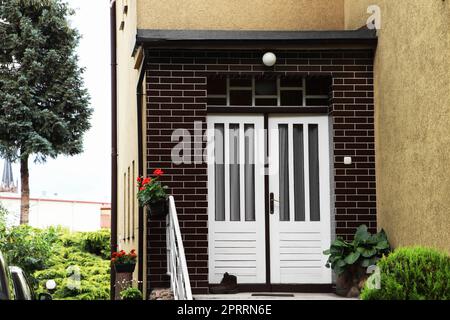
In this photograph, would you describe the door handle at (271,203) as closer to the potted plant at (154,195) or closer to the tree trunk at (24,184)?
the potted plant at (154,195)

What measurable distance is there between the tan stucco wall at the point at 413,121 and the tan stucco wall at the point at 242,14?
Answer: 100 centimetres

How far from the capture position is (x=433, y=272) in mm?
9484

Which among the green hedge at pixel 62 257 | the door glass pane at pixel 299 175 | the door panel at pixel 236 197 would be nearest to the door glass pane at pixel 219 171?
the door panel at pixel 236 197

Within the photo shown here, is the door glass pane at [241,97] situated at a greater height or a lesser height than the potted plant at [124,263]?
greater

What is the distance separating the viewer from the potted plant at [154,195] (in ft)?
41.5

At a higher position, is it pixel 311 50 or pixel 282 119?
pixel 311 50

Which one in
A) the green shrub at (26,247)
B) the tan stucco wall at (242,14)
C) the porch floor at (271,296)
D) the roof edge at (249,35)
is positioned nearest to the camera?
the porch floor at (271,296)

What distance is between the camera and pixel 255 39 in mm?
13094

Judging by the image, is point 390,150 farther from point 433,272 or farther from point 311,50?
point 433,272

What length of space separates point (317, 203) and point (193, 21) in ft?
10.2

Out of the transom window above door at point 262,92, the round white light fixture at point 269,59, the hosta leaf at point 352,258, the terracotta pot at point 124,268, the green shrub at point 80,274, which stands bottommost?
the green shrub at point 80,274

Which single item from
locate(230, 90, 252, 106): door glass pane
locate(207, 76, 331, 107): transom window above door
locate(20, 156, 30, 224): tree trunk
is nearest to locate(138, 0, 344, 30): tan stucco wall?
locate(207, 76, 331, 107): transom window above door

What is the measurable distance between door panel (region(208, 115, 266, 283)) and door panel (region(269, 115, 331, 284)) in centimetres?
→ 18
